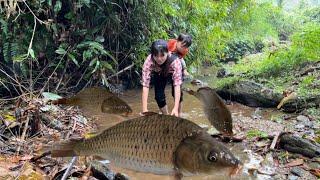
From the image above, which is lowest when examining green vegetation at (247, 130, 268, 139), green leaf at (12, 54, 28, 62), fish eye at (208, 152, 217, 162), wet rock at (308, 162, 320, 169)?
wet rock at (308, 162, 320, 169)

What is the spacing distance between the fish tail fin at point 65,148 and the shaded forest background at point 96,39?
12.7 feet

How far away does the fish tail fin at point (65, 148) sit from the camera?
3093 mm

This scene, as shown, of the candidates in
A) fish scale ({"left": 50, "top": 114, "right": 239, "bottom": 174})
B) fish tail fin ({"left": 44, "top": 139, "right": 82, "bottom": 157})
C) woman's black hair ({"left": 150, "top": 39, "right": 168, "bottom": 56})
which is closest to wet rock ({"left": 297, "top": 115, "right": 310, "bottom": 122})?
woman's black hair ({"left": 150, "top": 39, "right": 168, "bottom": 56})

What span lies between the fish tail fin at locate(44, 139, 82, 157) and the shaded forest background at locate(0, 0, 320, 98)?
387 cm

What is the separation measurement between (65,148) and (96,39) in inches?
273

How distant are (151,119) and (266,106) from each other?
6.88 meters

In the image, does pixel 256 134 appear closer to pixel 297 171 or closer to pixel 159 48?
pixel 297 171

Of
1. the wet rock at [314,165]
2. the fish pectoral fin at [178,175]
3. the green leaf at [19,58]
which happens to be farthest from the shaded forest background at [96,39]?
the fish pectoral fin at [178,175]

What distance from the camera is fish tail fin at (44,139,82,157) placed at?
3.09 meters

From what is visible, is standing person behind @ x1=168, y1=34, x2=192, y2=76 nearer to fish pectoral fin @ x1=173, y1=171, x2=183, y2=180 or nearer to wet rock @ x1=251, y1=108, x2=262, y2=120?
wet rock @ x1=251, y1=108, x2=262, y2=120

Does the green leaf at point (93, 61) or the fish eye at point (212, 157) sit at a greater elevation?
the green leaf at point (93, 61)

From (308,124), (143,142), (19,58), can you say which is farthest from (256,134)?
(19,58)

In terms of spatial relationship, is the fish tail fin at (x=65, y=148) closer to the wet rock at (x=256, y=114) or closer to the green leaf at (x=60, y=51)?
the wet rock at (x=256, y=114)

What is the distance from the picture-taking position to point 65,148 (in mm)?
3158
